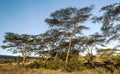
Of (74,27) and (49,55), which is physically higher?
(74,27)

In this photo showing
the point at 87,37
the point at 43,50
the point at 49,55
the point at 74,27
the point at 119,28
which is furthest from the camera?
the point at 43,50

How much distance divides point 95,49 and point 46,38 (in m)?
9.43

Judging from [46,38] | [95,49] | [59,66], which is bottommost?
[59,66]

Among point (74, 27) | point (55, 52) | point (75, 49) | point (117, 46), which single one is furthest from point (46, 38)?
point (117, 46)

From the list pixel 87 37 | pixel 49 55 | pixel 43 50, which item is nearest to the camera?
pixel 87 37

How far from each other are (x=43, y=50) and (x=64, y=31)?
10.3m

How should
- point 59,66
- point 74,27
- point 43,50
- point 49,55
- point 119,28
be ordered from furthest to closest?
point 43,50 < point 49,55 < point 74,27 < point 59,66 < point 119,28

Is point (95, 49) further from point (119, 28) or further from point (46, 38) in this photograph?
point (119, 28)

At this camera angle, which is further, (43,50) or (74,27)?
(43,50)

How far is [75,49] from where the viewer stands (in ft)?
131

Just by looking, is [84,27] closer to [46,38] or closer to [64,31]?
[64,31]

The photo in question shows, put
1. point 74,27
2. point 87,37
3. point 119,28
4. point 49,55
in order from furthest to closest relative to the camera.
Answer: point 49,55 < point 87,37 < point 74,27 < point 119,28

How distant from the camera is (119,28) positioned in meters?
20.8

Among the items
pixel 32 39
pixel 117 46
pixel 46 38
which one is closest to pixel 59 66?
pixel 117 46
